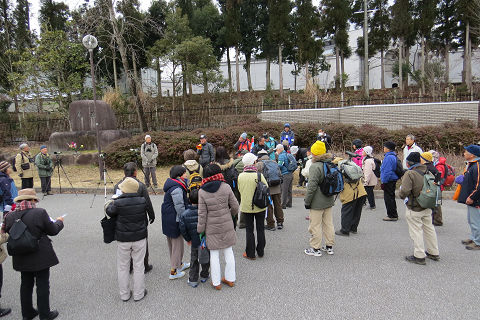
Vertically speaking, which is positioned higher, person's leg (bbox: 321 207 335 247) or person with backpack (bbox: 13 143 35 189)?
person with backpack (bbox: 13 143 35 189)

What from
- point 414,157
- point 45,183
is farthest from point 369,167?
point 45,183

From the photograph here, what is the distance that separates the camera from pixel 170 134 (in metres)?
13.4

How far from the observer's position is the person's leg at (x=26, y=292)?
3.45 m

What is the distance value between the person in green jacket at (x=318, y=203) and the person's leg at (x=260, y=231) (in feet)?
2.34

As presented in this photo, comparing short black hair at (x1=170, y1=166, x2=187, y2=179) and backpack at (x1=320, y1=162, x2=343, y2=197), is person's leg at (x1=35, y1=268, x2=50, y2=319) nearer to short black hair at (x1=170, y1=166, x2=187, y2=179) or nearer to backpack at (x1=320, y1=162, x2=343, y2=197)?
short black hair at (x1=170, y1=166, x2=187, y2=179)

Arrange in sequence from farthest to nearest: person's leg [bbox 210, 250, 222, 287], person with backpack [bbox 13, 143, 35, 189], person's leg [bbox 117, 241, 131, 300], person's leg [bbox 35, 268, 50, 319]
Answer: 1. person with backpack [bbox 13, 143, 35, 189]
2. person's leg [bbox 210, 250, 222, 287]
3. person's leg [bbox 117, 241, 131, 300]
4. person's leg [bbox 35, 268, 50, 319]

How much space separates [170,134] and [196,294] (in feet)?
33.4

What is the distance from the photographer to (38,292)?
3439mm

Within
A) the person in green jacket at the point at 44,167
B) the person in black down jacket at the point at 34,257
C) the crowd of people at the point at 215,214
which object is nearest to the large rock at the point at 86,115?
the person in green jacket at the point at 44,167

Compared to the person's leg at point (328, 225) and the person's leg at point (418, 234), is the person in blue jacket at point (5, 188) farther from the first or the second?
the person's leg at point (418, 234)

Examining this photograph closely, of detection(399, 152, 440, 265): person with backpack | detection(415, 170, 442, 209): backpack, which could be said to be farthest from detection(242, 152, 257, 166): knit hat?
detection(415, 170, 442, 209): backpack

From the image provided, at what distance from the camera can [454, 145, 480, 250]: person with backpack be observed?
491 centimetres

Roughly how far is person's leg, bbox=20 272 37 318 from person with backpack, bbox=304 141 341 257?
3649 millimetres

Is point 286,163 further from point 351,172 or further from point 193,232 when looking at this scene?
point 193,232
